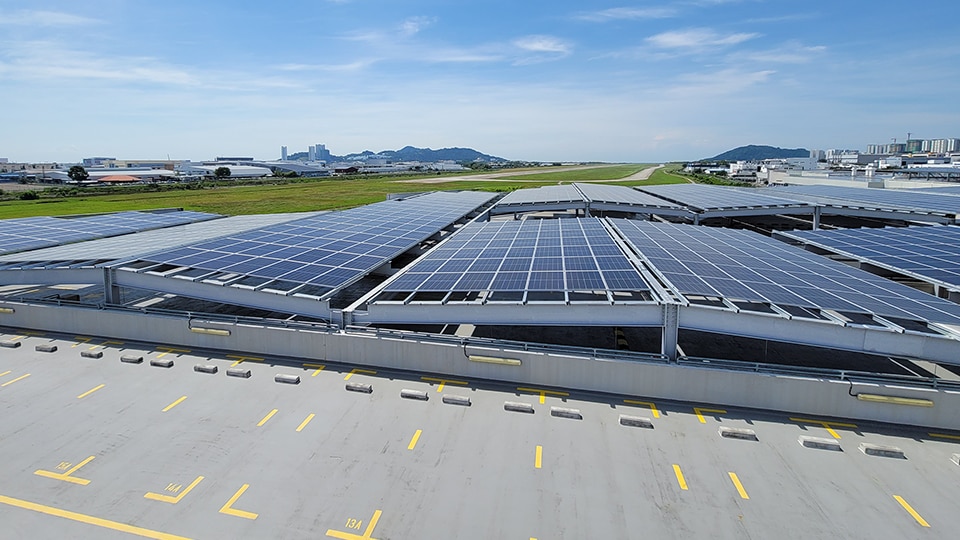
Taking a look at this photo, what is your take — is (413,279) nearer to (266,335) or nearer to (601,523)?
(266,335)

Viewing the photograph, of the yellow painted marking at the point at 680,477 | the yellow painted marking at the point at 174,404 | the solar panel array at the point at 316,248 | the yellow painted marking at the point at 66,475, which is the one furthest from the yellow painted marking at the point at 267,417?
the yellow painted marking at the point at 680,477

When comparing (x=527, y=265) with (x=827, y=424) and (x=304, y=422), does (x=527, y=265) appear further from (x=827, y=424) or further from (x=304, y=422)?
(x=827, y=424)

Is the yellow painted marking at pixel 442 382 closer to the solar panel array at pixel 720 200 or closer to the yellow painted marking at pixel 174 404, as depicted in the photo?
the yellow painted marking at pixel 174 404

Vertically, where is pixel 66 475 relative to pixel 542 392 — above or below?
below

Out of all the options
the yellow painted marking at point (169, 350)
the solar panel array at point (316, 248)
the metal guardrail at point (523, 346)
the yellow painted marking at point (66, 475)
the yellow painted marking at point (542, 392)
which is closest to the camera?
the yellow painted marking at point (66, 475)

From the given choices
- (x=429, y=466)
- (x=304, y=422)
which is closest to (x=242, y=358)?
(x=304, y=422)

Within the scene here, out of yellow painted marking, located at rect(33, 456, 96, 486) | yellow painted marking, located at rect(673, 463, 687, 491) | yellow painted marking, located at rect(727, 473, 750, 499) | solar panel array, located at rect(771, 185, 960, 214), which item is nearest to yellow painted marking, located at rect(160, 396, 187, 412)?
yellow painted marking, located at rect(33, 456, 96, 486)

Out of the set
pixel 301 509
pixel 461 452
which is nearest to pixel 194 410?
pixel 301 509
